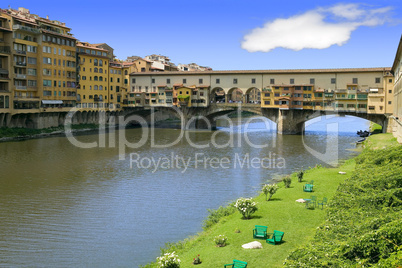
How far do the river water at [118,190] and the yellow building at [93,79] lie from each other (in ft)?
58.5

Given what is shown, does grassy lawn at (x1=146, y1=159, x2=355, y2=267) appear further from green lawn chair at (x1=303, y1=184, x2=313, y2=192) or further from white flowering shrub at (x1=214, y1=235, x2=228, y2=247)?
green lawn chair at (x1=303, y1=184, x2=313, y2=192)

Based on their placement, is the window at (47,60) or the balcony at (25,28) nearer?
the balcony at (25,28)

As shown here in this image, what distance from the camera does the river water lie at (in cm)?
1817

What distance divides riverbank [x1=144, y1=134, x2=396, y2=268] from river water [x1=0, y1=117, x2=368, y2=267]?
1.85 m

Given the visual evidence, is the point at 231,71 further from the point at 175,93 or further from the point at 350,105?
the point at 350,105

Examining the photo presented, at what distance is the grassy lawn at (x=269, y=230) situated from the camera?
46.5ft

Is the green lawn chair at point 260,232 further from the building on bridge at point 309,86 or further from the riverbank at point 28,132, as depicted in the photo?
the building on bridge at point 309,86

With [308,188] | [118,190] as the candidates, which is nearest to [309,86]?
[308,188]

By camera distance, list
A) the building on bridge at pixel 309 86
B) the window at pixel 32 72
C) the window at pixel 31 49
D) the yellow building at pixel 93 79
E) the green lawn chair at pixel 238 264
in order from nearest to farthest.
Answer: the green lawn chair at pixel 238 264, the window at pixel 31 49, the building on bridge at pixel 309 86, the window at pixel 32 72, the yellow building at pixel 93 79

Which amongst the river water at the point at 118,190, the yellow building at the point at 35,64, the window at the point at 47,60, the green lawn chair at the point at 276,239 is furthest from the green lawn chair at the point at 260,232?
the window at the point at 47,60

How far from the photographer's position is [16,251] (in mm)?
17734

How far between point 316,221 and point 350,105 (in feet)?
159

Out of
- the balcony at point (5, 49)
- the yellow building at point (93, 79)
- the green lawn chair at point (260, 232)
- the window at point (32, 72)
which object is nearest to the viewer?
the green lawn chair at point (260, 232)

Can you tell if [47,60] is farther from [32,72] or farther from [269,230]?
[269,230]
